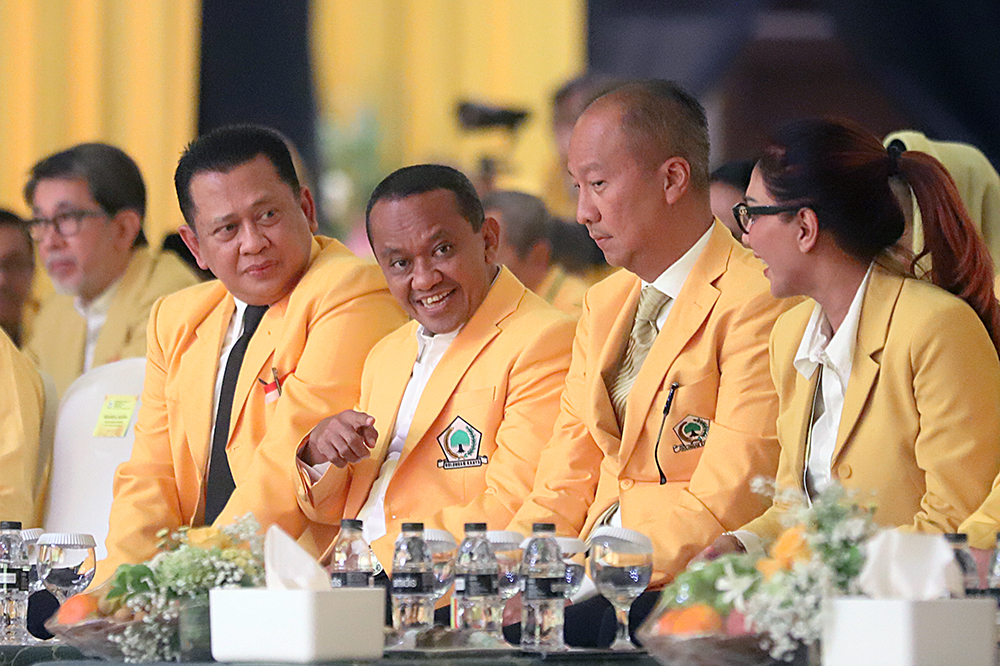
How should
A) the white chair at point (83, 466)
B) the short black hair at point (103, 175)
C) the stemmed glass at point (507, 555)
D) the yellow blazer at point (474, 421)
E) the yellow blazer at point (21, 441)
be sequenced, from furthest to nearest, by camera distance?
the short black hair at point (103, 175) → the white chair at point (83, 466) → the yellow blazer at point (21, 441) → the yellow blazer at point (474, 421) → the stemmed glass at point (507, 555)

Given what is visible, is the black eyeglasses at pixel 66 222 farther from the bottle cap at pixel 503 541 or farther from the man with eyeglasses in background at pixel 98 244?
the bottle cap at pixel 503 541

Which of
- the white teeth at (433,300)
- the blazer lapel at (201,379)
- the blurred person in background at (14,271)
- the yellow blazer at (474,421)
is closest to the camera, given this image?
the yellow blazer at (474,421)

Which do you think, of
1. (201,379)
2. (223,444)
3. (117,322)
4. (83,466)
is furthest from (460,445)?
(117,322)

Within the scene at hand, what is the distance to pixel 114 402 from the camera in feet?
13.0

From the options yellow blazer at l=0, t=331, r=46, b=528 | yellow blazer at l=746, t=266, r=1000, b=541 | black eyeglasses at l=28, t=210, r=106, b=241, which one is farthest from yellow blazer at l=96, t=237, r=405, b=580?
yellow blazer at l=746, t=266, r=1000, b=541

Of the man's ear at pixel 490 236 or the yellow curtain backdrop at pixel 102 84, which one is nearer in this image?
the man's ear at pixel 490 236

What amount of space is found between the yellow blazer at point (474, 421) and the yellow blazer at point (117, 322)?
152 centimetres

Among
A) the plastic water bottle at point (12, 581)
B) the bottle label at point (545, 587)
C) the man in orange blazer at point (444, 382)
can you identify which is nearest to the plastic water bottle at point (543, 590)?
the bottle label at point (545, 587)

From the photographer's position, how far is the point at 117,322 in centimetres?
464

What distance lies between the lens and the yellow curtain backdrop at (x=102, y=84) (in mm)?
5910

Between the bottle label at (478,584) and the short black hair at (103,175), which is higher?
the short black hair at (103,175)

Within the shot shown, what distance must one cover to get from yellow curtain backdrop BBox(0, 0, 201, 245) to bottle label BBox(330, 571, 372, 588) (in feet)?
12.0

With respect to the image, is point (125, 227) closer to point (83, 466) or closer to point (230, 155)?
point (83, 466)

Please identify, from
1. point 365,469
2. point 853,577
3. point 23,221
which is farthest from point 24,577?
point 23,221
